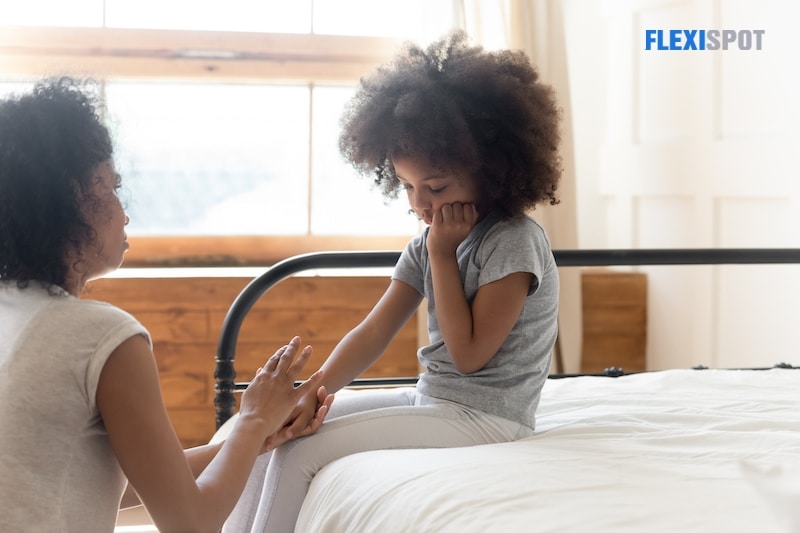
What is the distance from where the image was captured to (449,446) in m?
1.38

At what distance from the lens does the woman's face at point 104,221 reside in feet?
3.55

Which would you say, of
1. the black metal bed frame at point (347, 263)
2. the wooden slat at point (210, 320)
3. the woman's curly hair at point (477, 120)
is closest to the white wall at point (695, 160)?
the black metal bed frame at point (347, 263)

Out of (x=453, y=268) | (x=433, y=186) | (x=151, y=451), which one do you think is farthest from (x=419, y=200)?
(x=151, y=451)

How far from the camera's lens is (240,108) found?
3.27 m

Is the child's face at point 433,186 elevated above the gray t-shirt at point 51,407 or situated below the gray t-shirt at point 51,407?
above

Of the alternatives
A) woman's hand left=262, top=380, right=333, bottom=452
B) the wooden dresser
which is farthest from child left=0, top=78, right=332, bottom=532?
the wooden dresser

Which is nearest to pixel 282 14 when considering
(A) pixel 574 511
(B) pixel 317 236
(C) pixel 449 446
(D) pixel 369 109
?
(B) pixel 317 236

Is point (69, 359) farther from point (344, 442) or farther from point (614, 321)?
point (614, 321)

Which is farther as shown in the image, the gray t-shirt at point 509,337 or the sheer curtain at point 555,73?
the sheer curtain at point 555,73

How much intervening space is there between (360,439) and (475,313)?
25cm

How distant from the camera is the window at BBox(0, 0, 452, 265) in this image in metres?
3.11

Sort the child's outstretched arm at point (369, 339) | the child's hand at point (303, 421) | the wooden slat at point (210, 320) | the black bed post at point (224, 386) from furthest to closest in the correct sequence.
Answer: the wooden slat at point (210, 320) → the black bed post at point (224, 386) → the child's outstretched arm at point (369, 339) → the child's hand at point (303, 421)

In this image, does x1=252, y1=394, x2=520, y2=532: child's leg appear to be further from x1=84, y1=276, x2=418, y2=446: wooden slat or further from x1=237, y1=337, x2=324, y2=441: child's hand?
x1=84, y1=276, x2=418, y2=446: wooden slat

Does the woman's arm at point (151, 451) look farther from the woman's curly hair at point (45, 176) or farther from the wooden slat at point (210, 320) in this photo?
the wooden slat at point (210, 320)
